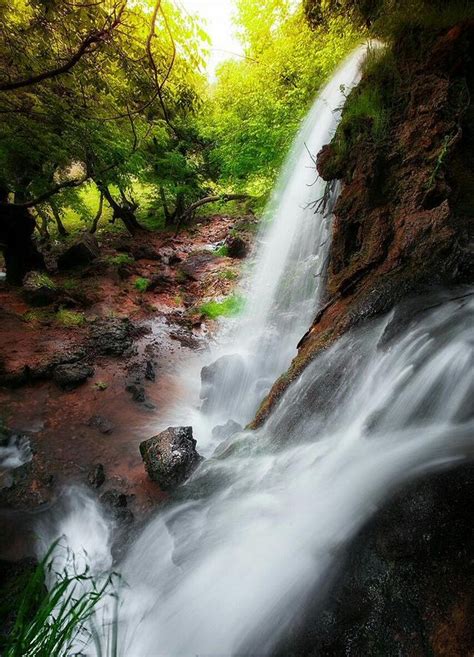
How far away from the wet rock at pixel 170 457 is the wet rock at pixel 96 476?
52 centimetres

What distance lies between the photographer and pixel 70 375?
5.50m

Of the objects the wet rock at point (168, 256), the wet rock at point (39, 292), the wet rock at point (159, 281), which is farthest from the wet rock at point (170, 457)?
the wet rock at point (168, 256)

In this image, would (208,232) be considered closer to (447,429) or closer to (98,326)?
(98,326)

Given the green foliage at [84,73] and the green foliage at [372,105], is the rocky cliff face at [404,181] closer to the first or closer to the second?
the green foliage at [372,105]

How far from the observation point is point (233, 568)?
7.77 feet

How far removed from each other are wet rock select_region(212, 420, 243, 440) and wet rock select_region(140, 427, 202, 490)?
30.1 inches

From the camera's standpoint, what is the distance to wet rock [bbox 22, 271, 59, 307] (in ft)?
25.3

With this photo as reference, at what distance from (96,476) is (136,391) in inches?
71.6

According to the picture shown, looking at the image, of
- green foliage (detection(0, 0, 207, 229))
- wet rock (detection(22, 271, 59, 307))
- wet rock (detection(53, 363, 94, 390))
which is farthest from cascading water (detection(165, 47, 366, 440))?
wet rock (detection(22, 271, 59, 307))

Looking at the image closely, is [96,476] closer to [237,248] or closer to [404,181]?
[404,181]

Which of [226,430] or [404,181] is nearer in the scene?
[404,181]

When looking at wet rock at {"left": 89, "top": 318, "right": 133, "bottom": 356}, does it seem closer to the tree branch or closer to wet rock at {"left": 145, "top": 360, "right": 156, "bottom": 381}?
wet rock at {"left": 145, "top": 360, "right": 156, "bottom": 381}

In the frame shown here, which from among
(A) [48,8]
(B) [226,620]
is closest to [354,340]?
(B) [226,620]

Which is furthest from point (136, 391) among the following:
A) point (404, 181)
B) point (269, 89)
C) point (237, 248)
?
point (269, 89)
